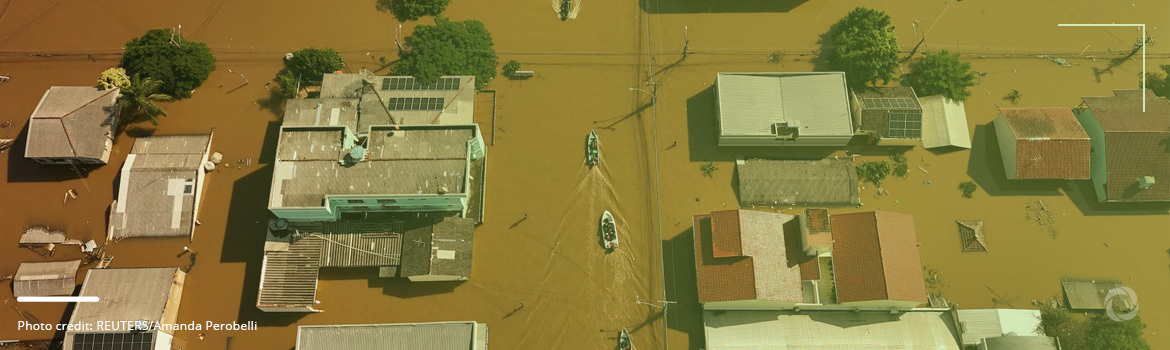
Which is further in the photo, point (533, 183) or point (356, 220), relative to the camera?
point (533, 183)

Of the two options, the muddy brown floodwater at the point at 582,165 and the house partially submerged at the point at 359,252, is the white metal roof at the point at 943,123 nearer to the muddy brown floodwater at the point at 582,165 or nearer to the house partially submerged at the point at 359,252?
the muddy brown floodwater at the point at 582,165

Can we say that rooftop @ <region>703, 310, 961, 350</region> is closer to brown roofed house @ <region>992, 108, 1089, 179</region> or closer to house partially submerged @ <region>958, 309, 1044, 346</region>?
house partially submerged @ <region>958, 309, 1044, 346</region>

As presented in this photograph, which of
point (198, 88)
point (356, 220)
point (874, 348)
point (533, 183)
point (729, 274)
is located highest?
point (198, 88)

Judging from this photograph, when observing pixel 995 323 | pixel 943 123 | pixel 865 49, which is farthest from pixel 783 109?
pixel 995 323

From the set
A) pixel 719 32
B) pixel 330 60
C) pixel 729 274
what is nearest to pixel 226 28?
pixel 330 60

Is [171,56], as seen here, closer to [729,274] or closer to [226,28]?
[226,28]

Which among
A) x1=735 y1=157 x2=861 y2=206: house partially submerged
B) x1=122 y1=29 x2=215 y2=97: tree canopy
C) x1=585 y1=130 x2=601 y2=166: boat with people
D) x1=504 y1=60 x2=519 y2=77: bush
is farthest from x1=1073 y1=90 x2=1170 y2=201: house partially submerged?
x1=122 y1=29 x2=215 y2=97: tree canopy

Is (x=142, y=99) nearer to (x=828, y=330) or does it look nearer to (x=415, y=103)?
(x=415, y=103)
